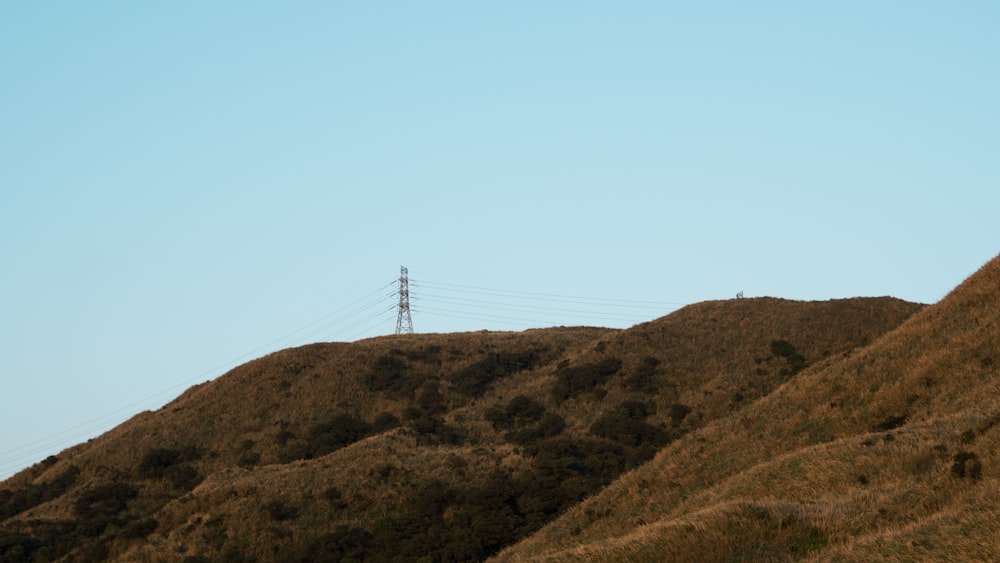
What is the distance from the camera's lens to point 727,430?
52812 mm

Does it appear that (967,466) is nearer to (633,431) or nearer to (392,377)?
(633,431)

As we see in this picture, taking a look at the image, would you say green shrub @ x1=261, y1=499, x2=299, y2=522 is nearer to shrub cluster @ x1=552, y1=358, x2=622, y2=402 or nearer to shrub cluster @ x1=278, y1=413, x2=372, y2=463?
shrub cluster @ x1=278, y1=413, x2=372, y2=463

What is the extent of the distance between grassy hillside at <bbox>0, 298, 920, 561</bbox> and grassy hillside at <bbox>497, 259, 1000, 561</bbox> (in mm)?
465

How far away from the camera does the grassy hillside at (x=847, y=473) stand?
2317cm

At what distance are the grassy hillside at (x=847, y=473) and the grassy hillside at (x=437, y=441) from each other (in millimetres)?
465

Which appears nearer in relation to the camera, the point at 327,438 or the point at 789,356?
the point at 327,438

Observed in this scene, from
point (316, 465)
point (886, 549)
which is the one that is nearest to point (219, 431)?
point (316, 465)

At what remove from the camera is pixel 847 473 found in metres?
33.5

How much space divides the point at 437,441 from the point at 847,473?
4882cm

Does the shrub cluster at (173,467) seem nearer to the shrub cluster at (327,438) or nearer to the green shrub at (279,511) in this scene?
the shrub cluster at (327,438)

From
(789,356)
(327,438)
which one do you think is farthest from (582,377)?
(327,438)

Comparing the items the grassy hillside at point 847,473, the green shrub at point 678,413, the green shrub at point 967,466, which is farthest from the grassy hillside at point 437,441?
the green shrub at point 967,466

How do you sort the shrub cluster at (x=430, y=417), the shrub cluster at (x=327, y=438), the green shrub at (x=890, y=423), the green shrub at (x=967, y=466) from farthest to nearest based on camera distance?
the shrub cluster at (x=327, y=438) < the shrub cluster at (x=430, y=417) < the green shrub at (x=890, y=423) < the green shrub at (x=967, y=466)

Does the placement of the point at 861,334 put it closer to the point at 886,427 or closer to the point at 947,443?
the point at 886,427
